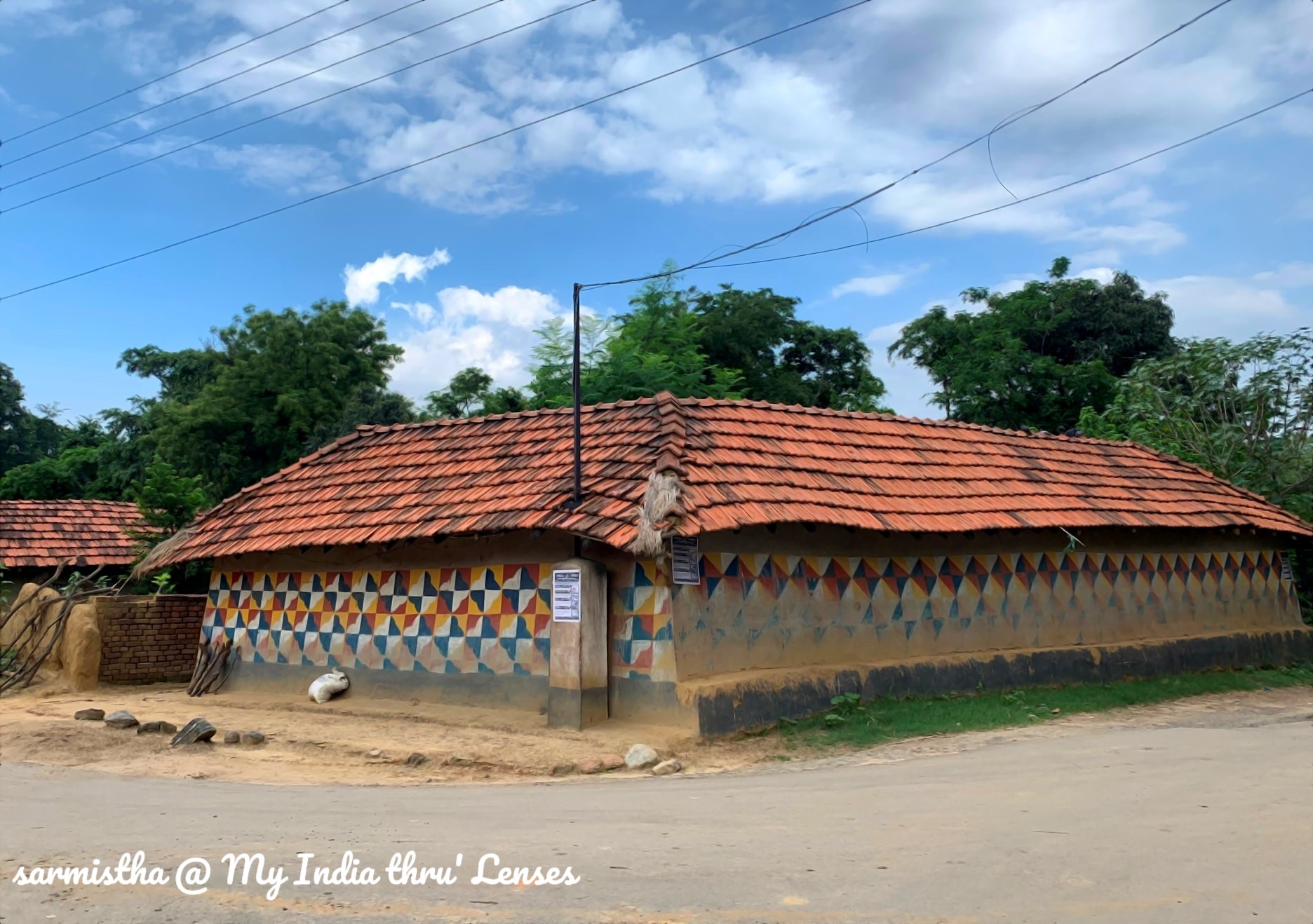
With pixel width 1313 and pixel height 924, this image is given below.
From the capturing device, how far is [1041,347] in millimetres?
33250

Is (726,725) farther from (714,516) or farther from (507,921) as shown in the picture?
(507,921)

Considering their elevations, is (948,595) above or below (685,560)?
below

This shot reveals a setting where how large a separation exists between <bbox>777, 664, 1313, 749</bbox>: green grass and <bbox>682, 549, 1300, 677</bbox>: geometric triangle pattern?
2.03 feet

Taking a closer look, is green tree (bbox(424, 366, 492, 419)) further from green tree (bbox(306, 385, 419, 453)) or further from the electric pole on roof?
the electric pole on roof

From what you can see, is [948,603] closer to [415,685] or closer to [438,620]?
[438,620]

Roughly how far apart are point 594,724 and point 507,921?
18.5 feet

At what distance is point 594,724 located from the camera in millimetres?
10164

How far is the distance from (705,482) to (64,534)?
56.9 feet

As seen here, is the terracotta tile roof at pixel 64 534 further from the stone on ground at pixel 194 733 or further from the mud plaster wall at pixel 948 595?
the mud plaster wall at pixel 948 595

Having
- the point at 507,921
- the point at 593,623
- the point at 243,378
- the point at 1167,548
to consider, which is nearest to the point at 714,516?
the point at 593,623

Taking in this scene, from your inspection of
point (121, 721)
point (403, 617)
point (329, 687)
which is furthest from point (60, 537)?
point (403, 617)

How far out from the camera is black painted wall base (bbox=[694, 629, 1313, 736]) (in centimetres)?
998

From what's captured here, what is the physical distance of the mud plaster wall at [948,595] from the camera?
34.4 ft

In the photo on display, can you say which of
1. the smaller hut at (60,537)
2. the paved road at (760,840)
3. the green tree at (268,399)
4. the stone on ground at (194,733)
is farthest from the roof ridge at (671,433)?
the green tree at (268,399)
